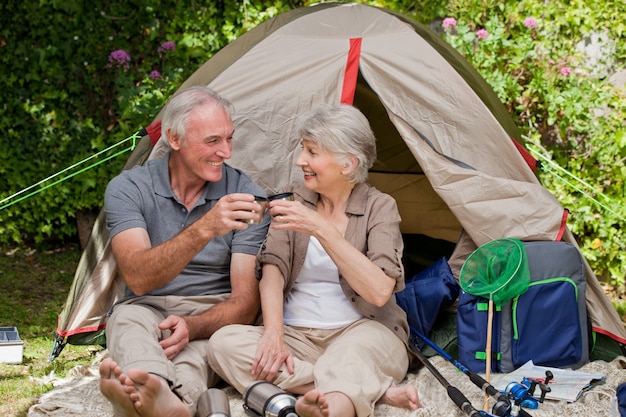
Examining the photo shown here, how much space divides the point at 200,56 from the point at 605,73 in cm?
230

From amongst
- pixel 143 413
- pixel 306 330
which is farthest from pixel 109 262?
pixel 143 413

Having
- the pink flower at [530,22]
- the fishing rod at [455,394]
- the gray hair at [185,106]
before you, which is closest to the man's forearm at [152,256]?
the gray hair at [185,106]

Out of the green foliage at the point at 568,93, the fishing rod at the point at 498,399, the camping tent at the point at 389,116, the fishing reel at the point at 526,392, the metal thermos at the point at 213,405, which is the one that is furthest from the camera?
the green foliage at the point at 568,93

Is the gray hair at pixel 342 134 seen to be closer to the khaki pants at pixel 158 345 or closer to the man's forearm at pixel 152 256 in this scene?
the man's forearm at pixel 152 256

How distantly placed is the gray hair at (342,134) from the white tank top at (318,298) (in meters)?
0.29

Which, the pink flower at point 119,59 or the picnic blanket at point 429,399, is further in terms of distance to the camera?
the pink flower at point 119,59

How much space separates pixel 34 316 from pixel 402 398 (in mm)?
2206

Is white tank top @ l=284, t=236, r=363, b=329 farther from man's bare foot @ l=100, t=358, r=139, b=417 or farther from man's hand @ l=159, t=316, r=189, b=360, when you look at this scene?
man's bare foot @ l=100, t=358, r=139, b=417

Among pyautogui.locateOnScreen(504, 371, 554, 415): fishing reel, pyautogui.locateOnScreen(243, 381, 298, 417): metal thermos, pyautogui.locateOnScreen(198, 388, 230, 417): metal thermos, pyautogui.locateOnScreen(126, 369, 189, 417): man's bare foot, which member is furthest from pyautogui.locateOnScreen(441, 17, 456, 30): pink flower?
pyautogui.locateOnScreen(126, 369, 189, 417): man's bare foot

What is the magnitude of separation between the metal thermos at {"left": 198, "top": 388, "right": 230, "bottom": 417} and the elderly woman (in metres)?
0.18

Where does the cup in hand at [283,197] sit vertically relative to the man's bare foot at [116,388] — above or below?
above

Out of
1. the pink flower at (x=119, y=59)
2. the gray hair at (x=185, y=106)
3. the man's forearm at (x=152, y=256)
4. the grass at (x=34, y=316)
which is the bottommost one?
the grass at (x=34, y=316)

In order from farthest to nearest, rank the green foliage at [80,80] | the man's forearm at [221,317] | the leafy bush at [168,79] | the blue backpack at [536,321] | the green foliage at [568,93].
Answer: the green foliage at [80,80] < the leafy bush at [168,79] < the green foliage at [568,93] < the blue backpack at [536,321] < the man's forearm at [221,317]

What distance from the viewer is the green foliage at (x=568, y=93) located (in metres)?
4.64
